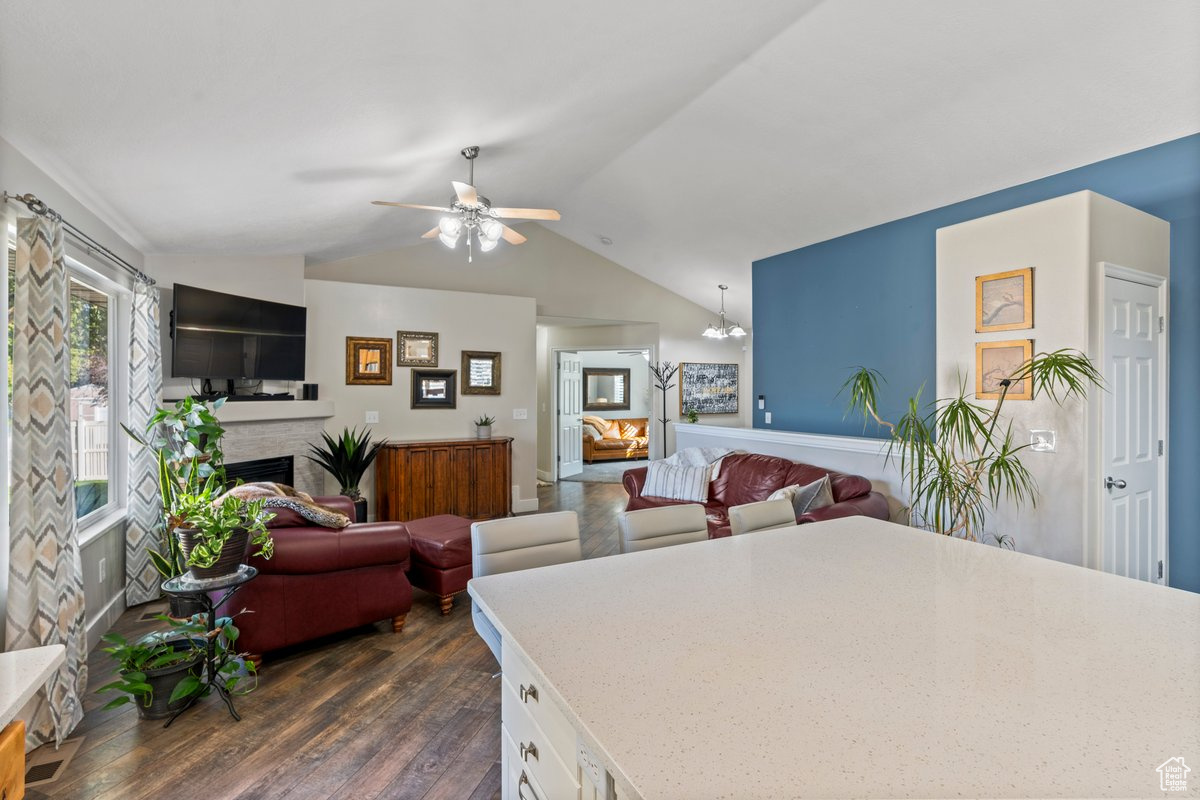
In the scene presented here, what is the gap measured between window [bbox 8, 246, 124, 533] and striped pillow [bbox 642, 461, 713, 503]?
371 cm

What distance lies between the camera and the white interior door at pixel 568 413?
26.0 ft

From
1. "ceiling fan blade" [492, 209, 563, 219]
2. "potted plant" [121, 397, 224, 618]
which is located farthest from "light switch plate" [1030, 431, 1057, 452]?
"potted plant" [121, 397, 224, 618]

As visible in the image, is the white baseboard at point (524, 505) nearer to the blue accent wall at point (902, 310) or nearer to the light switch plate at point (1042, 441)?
the blue accent wall at point (902, 310)

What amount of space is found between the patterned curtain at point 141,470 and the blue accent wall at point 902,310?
5004 millimetres

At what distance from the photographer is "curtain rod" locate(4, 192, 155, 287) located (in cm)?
204

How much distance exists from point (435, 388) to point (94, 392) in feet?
9.23

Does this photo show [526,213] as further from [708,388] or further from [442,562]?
[708,388]

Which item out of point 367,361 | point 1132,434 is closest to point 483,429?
point 367,361

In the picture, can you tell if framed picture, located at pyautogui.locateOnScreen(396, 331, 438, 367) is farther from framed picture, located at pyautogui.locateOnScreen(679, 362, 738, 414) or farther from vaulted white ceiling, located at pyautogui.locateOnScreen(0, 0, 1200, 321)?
framed picture, located at pyautogui.locateOnScreen(679, 362, 738, 414)

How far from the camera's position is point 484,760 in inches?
77.9

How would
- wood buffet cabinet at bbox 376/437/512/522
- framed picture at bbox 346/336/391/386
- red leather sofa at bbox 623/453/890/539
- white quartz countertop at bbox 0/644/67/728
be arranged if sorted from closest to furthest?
white quartz countertop at bbox 0/644/67/728 → red leather sofa at bbox 623/453/890/539 → wood buffet cabinet at bbox 376/437/512/522 → framed picture at bbox 346/336/391/386

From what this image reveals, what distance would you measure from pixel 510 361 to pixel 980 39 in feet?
15.3

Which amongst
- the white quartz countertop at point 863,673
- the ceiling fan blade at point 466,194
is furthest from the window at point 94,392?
the white quartz countertop at point 863,673

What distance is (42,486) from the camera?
6.89ft
